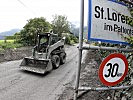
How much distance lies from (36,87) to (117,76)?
548 cm

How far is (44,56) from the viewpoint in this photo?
1089 centimetres

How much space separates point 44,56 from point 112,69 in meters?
8.79

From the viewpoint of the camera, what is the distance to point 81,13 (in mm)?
1979

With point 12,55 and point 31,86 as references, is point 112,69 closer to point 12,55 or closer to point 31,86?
point 31,86

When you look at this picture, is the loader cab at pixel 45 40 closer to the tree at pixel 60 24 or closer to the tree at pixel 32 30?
the tree at pixel 32 30

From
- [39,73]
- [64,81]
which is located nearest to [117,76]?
[64,81]

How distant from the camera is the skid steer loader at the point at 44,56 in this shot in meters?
10.1

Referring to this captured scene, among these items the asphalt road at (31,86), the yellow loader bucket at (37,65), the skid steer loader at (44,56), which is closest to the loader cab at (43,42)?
the skid steer loader at (44,56)

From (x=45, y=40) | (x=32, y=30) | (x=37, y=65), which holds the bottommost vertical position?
(x=37, y=65)

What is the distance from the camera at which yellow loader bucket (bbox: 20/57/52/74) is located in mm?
9747

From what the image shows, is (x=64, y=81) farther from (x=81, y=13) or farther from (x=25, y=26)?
(x=25, y=26)

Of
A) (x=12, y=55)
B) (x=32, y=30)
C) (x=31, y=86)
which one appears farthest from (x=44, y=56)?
(x=32, y=30)

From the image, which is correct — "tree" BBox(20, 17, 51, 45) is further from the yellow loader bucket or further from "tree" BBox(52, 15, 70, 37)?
the yellow loader bucket

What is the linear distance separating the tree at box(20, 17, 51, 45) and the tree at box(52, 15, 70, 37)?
17141 mm
